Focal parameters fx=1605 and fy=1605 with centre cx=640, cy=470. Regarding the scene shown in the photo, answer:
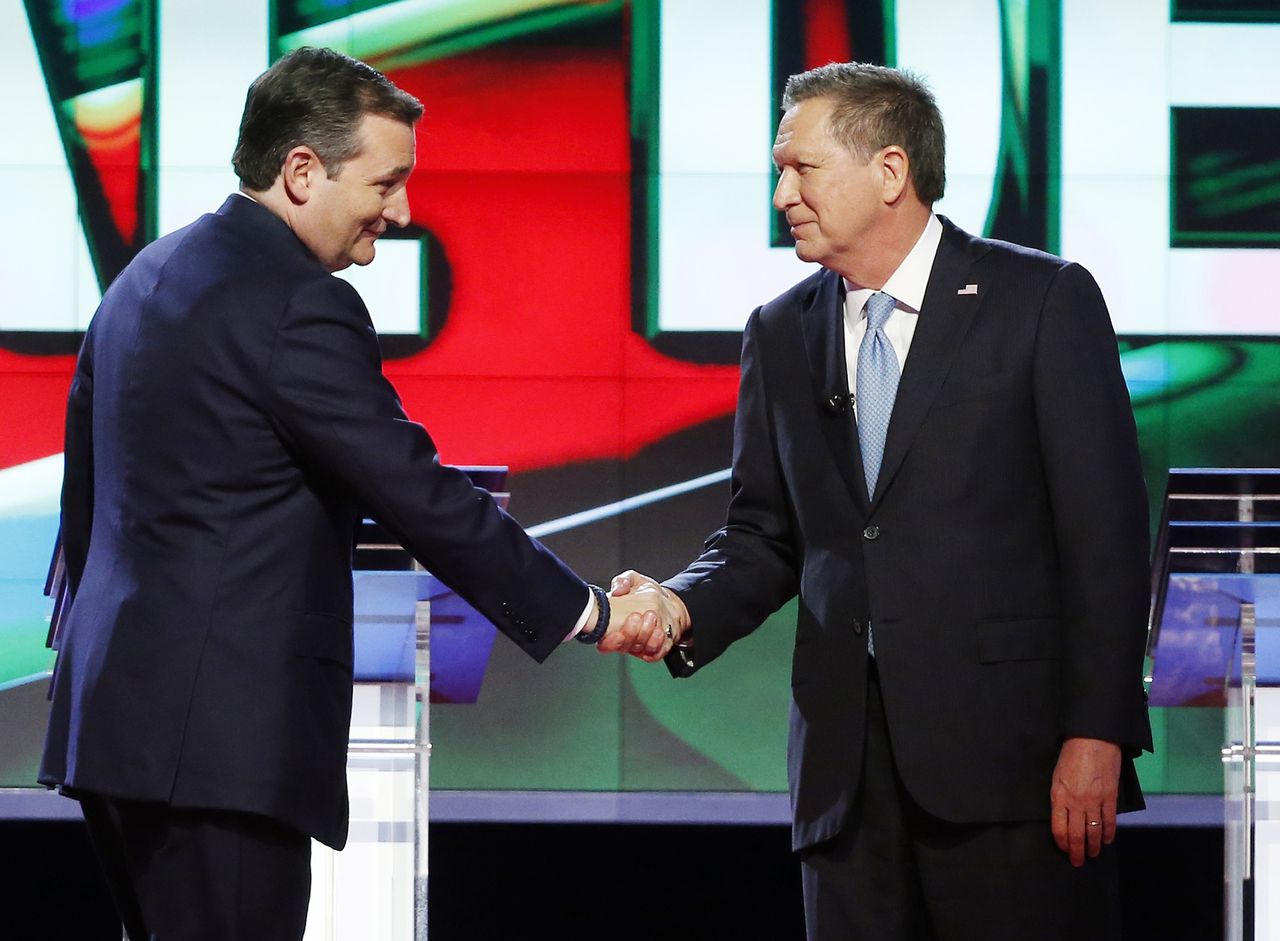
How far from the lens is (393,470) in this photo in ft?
6.70

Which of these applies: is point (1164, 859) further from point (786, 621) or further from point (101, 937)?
point (101, 937)

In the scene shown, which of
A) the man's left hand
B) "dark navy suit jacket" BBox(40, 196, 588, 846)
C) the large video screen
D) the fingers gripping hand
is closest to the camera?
"dark navy suit jacket" BBox(40, 196, 588, 846)

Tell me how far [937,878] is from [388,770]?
1011 mm

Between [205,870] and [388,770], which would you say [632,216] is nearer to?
[388,770]

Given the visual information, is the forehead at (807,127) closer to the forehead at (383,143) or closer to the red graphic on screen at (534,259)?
the forehead at (383,143)

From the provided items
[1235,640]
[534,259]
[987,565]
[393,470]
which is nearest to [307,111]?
[393,470]

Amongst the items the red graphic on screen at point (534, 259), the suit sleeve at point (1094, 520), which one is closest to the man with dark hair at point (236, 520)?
the suit sleeve at point (1094, 520)

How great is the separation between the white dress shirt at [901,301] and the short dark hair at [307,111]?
0.71m

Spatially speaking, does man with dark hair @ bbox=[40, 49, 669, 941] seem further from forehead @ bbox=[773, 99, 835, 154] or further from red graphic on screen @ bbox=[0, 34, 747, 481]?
red graphic on screen @ bbox=[0, 34, 747, 481]

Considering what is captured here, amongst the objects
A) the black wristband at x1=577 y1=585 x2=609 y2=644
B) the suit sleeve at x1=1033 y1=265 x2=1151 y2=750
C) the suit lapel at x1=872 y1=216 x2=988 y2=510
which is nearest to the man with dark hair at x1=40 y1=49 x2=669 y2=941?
the black wristband at x1=577 y1=585 x2=609 y2=644

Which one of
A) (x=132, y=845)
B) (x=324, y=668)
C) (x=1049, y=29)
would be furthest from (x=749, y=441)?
(x=1049, y=29)

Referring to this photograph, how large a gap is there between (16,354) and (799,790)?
3.99 m

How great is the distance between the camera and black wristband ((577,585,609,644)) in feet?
7.79

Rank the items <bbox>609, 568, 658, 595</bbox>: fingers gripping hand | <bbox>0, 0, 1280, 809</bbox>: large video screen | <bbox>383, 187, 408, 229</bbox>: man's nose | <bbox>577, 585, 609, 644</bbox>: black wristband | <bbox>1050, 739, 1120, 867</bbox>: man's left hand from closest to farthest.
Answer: <bbox>1050, 739, 1120, 867</bbox>: man's left hand < <bbox>383, 187, 408, 229</bbox>: man's nose < <bbox>577, 585, 609, 644</bbox>: black wristband < <bbox>609, 568, 658, 595</bbox>: fingers gripping hand < <bbox>0, 0, 1280, 809</bbox>: large video screen
